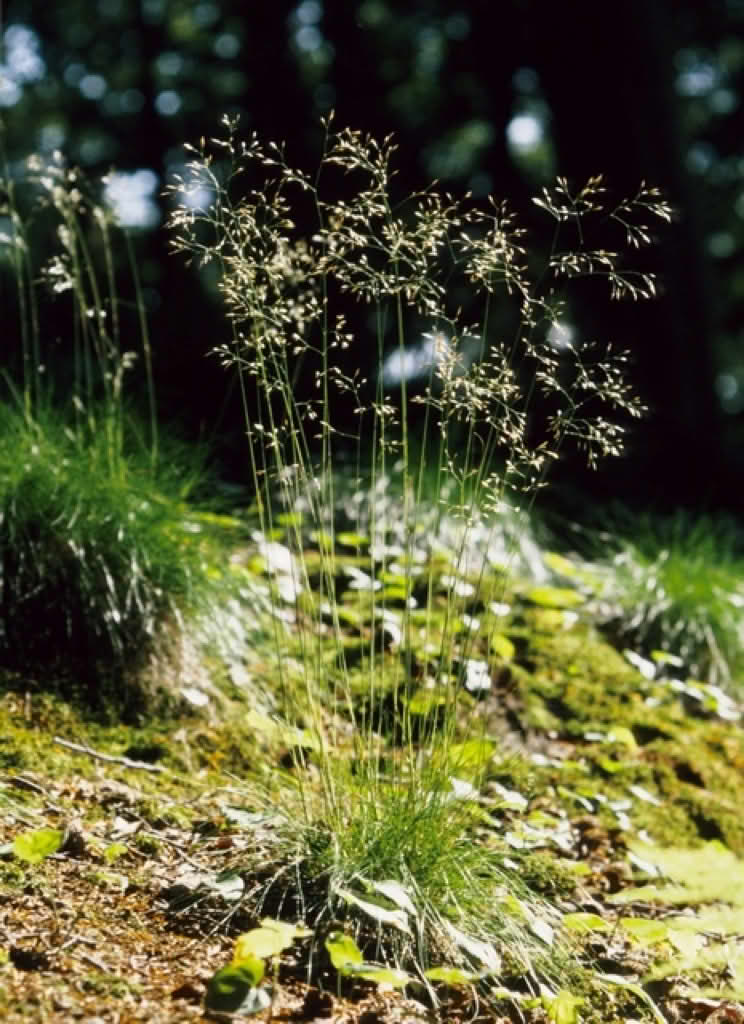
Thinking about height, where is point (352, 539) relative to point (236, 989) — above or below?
above

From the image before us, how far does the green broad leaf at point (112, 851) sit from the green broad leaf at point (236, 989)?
0.56 m

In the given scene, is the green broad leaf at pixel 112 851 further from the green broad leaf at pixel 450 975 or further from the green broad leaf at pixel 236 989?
the green broad leaf at pixel 450 975

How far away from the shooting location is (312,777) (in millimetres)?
2904

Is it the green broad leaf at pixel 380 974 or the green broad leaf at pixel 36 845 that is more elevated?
the green broad leaf at pixel 36 845

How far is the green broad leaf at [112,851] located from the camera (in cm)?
222

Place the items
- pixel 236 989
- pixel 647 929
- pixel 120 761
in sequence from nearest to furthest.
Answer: pixel 236 989, pixel 647 929, pixel 120 761

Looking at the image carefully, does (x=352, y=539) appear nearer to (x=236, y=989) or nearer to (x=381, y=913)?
(x=381, y=913)

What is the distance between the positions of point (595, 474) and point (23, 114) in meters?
12.4

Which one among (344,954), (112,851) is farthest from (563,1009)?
(112,851)

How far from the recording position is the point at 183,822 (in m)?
2.53

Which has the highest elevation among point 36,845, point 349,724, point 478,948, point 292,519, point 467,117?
point 467,117

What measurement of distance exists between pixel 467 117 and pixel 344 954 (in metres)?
11.8

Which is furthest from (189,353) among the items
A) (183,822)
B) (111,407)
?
(183,822)

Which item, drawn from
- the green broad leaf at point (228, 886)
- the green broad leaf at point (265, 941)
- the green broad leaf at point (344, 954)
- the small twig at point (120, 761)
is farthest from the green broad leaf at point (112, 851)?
the green broad leaf at point (344, 954)
